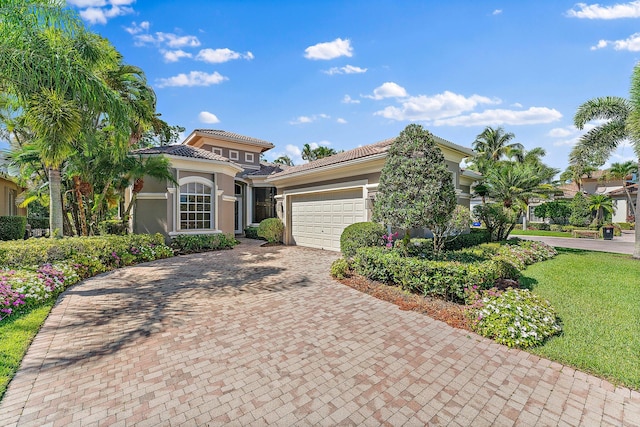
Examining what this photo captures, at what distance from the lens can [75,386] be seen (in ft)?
10.8

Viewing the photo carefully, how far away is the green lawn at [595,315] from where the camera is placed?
12.5ft

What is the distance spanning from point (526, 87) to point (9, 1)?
1437cm

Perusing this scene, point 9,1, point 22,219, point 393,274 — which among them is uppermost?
point 9,1

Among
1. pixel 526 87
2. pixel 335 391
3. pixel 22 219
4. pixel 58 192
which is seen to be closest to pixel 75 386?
pixel 335 391

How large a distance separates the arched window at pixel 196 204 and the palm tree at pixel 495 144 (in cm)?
3098

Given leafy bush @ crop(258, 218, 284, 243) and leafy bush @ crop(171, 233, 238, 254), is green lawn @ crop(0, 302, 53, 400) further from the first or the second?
leafy bush @ crop(258, 218, 284, 243)

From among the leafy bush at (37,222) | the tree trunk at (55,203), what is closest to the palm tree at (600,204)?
the tree trunk at (55,203)

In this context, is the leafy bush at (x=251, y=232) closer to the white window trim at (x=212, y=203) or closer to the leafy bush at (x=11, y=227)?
the white window trim at (x=212, y=203)

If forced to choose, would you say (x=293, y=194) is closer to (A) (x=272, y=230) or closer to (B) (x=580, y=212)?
(A) (x=272, y=230)

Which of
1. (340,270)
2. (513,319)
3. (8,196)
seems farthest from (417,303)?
(8,196)

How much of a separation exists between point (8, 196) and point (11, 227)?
6401mm

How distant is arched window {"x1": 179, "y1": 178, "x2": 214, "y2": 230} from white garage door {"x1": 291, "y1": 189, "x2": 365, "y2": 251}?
4.41m

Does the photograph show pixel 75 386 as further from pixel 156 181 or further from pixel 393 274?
pixel 156 181

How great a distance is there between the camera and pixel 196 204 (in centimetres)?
1398
